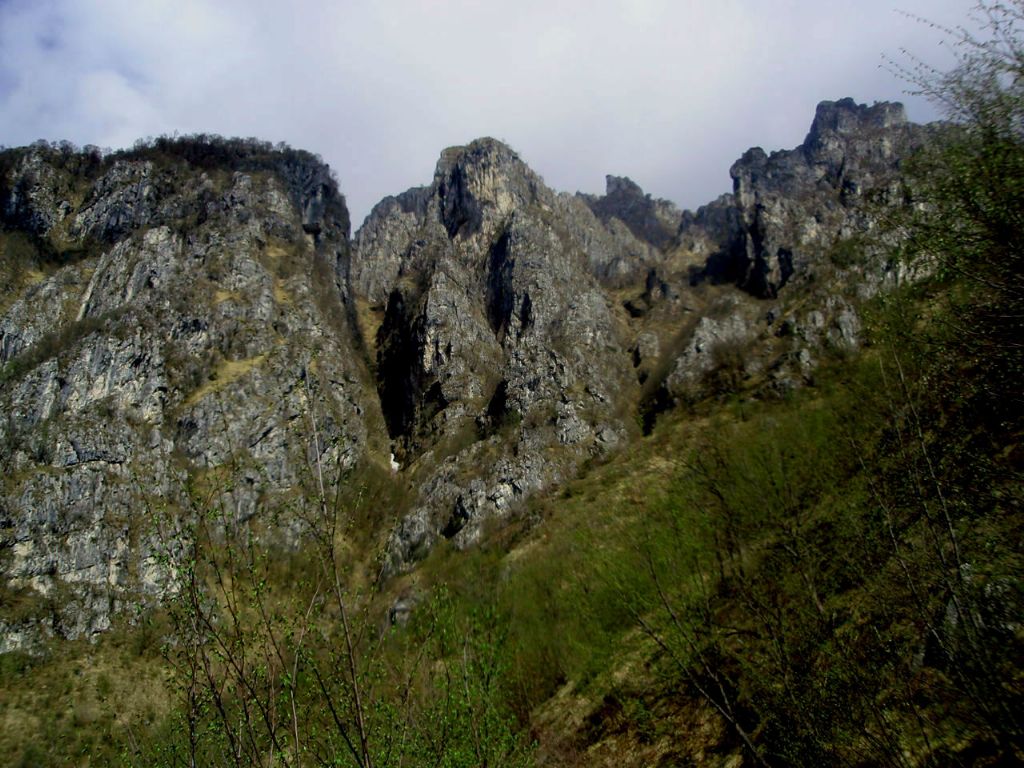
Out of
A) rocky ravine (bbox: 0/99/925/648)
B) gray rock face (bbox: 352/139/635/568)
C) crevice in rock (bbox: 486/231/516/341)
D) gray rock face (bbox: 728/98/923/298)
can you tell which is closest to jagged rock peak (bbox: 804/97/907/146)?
gray rock face (bbox: 728/98/923/298)

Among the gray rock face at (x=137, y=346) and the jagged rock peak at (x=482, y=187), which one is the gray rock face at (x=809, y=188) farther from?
the gray rock face at (x=137, y=346)

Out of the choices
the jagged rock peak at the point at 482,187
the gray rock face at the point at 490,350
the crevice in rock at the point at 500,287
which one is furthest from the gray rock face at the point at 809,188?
the jagged rock peak at the point at 482,187

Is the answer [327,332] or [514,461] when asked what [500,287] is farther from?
[514,461]

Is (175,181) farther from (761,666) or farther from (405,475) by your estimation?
(761,666)

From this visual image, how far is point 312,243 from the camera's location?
5015 inches

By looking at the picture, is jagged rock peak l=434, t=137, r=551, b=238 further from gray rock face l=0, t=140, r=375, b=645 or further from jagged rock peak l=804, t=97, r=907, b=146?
jagged rock peak l=804, t=97, r=907, b=146

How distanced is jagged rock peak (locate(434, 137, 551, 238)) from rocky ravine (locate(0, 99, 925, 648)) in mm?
594

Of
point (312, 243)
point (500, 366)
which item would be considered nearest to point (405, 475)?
point (500, 366)

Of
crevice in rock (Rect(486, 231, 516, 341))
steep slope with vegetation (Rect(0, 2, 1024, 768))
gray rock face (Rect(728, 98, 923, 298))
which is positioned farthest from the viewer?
crevice in rock (Rect(486, 231, 516, 341))

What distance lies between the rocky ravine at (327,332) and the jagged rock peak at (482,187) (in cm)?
59

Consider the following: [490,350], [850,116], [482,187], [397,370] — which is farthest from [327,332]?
[850,116]

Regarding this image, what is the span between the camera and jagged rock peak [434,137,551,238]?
133625 mm

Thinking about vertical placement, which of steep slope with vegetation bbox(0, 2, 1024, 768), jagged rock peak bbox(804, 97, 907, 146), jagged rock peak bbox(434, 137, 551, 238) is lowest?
steep slope with vegetation bbox(0, 2, 1024, 768)

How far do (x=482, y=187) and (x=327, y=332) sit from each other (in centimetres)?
5408
